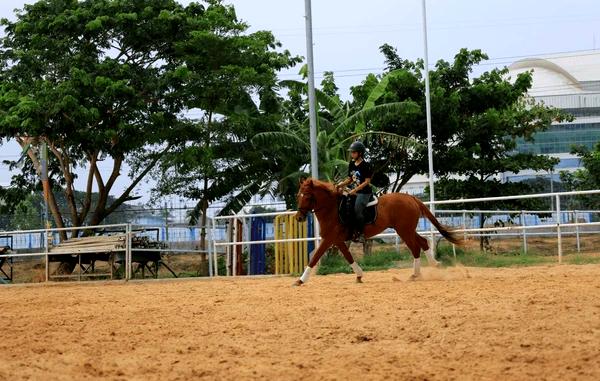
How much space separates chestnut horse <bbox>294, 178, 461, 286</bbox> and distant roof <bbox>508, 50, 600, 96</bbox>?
2717 inches

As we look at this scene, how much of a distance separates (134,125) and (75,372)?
19.8m

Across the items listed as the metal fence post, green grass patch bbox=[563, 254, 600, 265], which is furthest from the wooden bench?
green grass patch bbox=[563, 254, 600, 265]

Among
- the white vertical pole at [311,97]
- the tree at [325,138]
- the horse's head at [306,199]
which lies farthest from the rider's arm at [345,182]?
the tree at [325,138]

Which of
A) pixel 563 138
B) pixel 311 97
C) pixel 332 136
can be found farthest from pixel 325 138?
pixel 563 138

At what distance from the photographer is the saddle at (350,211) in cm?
1362

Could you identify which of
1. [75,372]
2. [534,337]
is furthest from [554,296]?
[75,372]

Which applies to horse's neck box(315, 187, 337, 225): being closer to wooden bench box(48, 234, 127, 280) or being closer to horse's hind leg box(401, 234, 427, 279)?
horse's hind leg box(401, 234, 427, 279)

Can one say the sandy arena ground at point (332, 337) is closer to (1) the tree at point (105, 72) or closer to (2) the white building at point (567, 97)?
(1) the tree at point (105, 72)

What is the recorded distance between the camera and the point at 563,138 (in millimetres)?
71688

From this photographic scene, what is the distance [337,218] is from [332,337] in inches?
241

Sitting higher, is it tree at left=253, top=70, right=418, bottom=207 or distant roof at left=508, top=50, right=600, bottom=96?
distant roof at left=508, top=50, right=600, bottom=96

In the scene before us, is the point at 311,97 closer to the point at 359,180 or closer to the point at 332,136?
the point at 332,136

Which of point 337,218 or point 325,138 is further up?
point 325,138

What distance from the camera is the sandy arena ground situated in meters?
6.42
